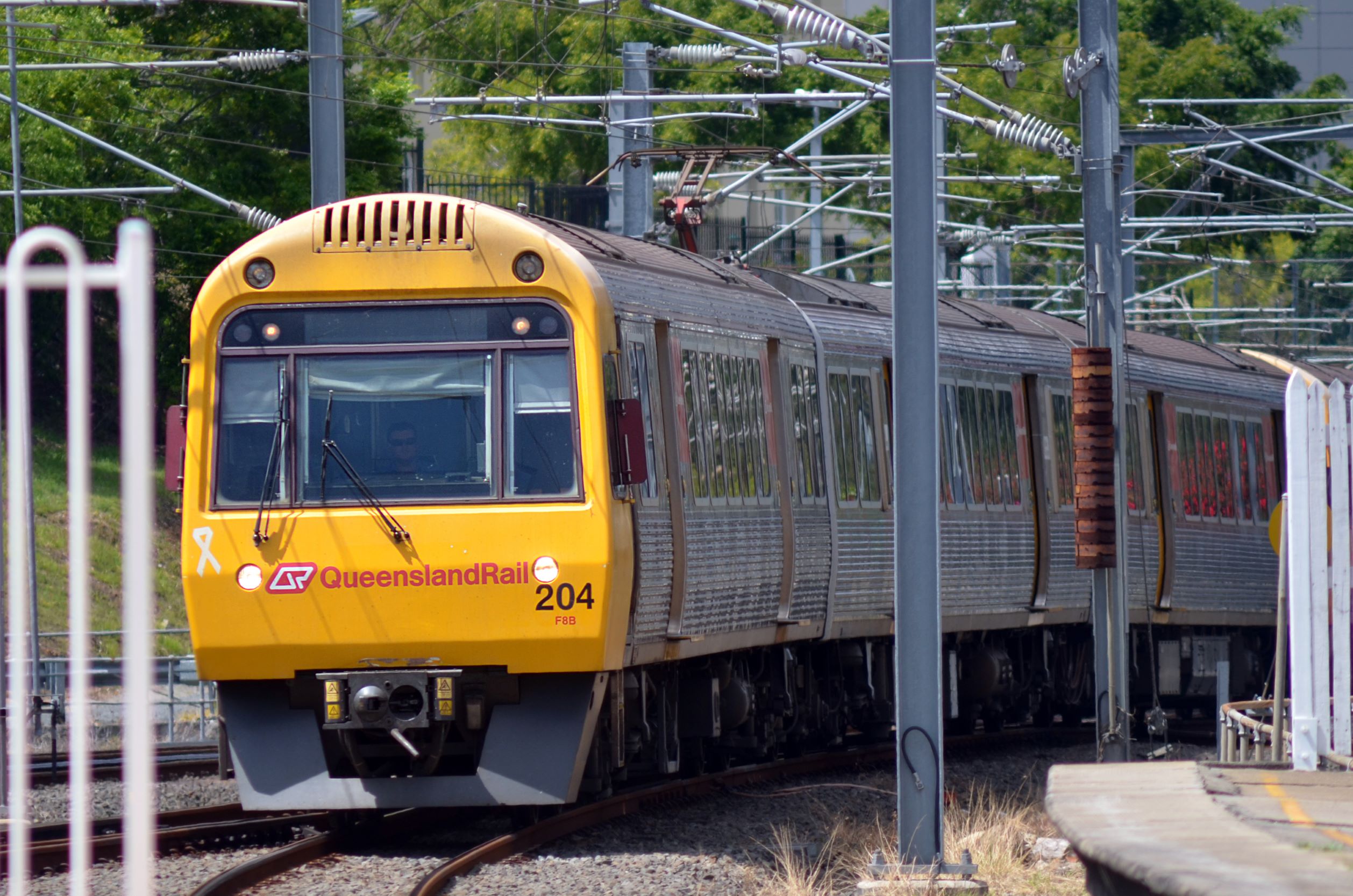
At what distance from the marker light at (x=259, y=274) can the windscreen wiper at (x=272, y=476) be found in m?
0.56

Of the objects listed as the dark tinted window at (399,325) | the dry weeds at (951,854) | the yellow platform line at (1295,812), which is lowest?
the dry weeds at (951,854)

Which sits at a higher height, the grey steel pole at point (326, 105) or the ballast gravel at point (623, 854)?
the grey steel pole at point (326, 105)

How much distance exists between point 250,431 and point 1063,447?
1046 cm

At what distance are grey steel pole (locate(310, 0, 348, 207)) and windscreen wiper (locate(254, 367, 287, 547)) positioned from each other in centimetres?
379

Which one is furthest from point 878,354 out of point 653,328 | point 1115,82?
point 653,328

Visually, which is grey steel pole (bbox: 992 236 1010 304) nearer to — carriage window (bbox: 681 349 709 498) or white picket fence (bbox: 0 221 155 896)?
carriage window (bbox: 681 349 709 498)

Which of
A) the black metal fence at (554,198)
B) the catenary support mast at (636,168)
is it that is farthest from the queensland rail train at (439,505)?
the black metal fence at (554,198)

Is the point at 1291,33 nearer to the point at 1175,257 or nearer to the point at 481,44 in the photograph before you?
the point at 481,44

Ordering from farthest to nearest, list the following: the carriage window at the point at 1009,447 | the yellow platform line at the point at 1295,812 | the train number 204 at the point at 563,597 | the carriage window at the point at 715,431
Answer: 1. the carriage window at the point at 1009,447
2. the carriage window at the point at 715,431
3. the train number 204 at the point at 563,597
4. the yellow platform line at the point at 1295,812

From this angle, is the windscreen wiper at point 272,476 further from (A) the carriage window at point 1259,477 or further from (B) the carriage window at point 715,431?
(A) the carriage window at point 1259,477

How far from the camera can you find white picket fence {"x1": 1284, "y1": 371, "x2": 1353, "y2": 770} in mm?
Answer: 9125

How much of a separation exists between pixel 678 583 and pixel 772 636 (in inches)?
81.0

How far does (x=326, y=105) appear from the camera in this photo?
51.1ft

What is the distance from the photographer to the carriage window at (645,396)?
12.3 m
